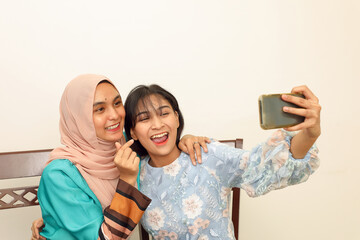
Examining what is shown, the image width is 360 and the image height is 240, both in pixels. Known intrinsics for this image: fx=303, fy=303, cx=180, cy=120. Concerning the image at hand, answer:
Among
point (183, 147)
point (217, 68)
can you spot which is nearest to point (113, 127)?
point (183, 147)

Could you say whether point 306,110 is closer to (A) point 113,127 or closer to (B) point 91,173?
(A) point 113,127

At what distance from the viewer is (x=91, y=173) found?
1.19 m

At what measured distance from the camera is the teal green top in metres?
1.05

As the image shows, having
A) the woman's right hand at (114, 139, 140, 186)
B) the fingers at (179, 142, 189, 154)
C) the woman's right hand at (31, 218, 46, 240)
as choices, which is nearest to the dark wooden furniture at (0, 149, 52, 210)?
the woman's right hand at (31, 218, 46, 240)

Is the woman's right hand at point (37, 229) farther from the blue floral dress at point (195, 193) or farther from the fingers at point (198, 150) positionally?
the fingers at point (198, 150)

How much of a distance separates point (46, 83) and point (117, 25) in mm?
487

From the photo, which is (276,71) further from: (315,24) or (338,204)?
(338,204)

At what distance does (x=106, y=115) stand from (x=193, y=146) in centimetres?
36

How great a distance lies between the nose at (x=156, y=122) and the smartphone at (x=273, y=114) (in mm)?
469

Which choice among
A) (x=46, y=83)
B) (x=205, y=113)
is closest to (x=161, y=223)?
(x=205, y=113)

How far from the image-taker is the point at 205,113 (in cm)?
181

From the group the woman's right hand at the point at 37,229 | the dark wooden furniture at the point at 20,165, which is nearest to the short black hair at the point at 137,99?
the dark wooden furniture at the point at 20,165

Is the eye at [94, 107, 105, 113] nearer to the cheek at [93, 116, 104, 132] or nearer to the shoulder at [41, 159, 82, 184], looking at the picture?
the cheek at [93, 116, 104, 132]

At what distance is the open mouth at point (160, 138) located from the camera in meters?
1.14
